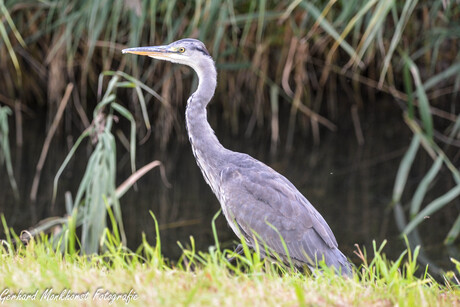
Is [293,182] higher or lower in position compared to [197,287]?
lower

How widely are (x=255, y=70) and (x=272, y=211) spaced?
2.94 meters

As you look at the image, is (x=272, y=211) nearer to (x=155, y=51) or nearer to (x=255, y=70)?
(x=155, y=51)

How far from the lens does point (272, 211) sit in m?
3.84

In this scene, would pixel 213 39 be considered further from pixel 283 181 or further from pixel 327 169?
pixel 283 181

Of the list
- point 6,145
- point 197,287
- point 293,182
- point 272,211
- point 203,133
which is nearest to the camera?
point 197,287

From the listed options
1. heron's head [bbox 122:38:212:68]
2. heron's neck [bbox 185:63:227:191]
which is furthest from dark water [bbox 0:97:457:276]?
heron's head [bbox 122:38:212:68]

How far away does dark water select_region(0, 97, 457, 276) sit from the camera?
5.79 metres

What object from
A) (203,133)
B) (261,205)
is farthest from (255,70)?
(261,205)

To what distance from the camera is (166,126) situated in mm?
6980

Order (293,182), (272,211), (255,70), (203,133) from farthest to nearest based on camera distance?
(293,182) < (255,70) < (203,133) < (272,211)

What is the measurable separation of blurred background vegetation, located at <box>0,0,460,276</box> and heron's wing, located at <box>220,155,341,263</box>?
4.82ft

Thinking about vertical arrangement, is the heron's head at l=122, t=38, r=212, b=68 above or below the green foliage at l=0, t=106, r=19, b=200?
above

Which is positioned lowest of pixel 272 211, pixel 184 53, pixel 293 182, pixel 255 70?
A: pixel 293 182

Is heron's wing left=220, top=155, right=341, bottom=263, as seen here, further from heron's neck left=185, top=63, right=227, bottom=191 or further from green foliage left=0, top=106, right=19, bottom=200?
green foliage left=0, top=106, right=19, bottom=200
